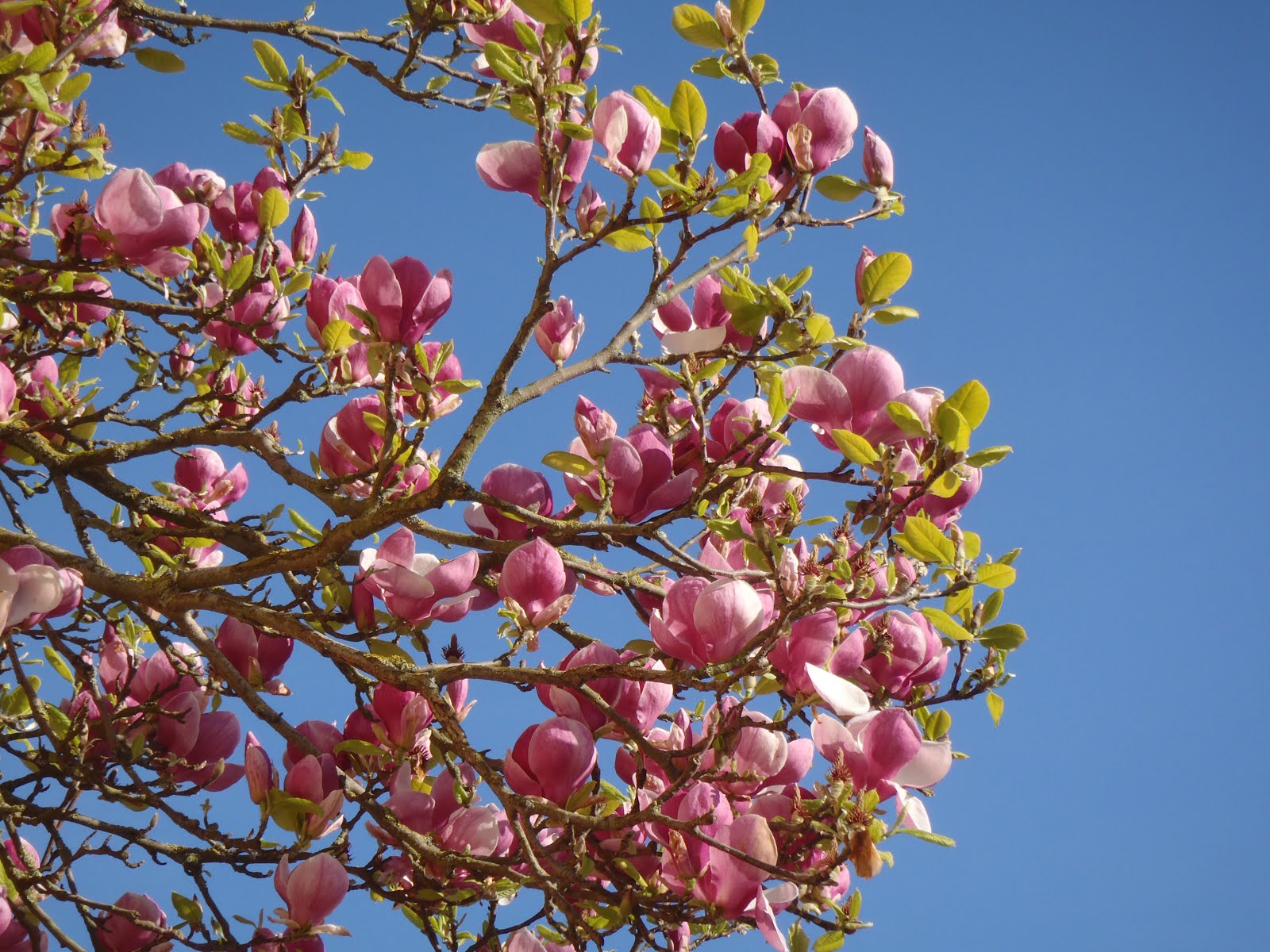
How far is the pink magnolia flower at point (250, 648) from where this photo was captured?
2.04m

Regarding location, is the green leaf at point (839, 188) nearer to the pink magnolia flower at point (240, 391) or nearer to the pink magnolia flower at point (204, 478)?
the pink magnolia flower at point (240, 391)

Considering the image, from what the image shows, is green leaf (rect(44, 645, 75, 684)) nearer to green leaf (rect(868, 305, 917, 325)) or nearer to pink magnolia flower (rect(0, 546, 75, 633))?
pink magnolia flower (rect(0, 546, 75, 633))

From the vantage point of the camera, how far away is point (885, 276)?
1.67 metres

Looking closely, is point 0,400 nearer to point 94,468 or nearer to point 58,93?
point 94,468

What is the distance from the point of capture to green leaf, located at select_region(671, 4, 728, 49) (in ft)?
6.22

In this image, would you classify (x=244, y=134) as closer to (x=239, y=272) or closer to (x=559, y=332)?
(x=239, y=272)

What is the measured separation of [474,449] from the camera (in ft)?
5.32

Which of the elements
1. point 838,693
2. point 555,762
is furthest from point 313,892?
point 838,693

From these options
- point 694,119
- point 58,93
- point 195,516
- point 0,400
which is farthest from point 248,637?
point 694,119

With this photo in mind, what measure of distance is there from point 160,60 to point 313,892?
1651 mm

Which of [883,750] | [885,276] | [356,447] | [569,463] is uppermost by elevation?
[885,276]

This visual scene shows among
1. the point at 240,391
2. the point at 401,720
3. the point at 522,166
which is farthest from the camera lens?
the point at 240,391

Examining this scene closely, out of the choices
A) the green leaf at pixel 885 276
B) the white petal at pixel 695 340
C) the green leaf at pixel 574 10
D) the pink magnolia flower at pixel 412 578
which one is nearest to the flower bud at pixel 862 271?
the green leaf at pixel 885 276

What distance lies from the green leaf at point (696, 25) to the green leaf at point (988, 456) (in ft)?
3.07
